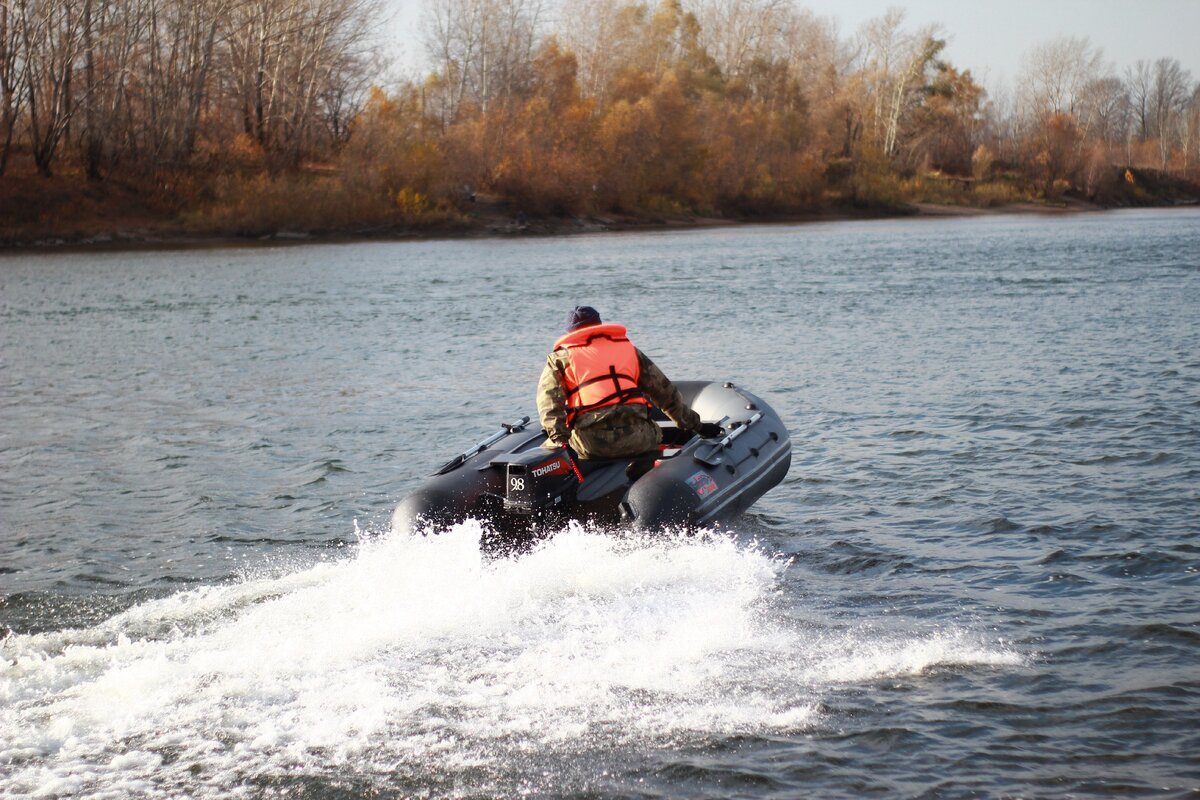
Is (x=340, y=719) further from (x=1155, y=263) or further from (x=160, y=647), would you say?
(x=1155, y=263)

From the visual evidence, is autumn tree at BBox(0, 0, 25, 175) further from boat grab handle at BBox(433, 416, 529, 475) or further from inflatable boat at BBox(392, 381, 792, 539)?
inflatable boat at BBox(392, 381, 792, 539)

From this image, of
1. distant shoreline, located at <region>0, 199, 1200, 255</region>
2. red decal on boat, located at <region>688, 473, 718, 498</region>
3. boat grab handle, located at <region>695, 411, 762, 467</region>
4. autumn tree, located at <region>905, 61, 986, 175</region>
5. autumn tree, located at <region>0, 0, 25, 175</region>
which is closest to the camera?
red decal on boat, located at <region>688, 473, 718, 498</region>

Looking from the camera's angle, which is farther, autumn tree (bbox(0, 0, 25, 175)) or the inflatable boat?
autumn tree (bbox(0, 0, 25, 175))

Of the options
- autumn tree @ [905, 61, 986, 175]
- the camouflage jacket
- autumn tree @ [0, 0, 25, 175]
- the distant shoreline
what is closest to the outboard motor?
the camouflage jacket

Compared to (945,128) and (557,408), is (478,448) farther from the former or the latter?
(945,128)

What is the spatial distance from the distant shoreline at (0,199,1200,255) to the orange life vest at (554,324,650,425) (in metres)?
40.9

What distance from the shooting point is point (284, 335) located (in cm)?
2073

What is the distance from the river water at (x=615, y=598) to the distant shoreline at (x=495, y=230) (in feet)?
104

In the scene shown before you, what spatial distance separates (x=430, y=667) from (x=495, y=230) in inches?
1935

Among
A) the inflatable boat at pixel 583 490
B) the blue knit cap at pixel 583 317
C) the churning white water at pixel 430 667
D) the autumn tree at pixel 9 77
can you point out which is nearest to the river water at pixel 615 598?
the churning white water at pixel 430 667

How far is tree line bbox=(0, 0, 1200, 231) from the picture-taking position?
50750 millimetres

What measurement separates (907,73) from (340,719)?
80.2m

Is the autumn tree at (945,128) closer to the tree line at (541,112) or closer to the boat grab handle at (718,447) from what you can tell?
the tree line at (541,112)

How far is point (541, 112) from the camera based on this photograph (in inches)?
2373
